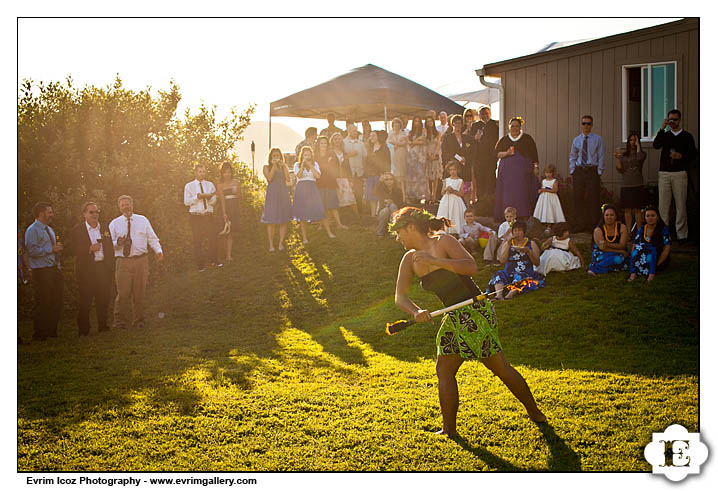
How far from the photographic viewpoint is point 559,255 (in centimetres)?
935

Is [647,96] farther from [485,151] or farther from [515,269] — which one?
[515,269]

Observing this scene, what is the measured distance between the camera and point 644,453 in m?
4.52

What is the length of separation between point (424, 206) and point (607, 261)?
3556 mm

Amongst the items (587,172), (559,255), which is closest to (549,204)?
(587,172)

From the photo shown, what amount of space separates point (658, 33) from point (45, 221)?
857 centimetres

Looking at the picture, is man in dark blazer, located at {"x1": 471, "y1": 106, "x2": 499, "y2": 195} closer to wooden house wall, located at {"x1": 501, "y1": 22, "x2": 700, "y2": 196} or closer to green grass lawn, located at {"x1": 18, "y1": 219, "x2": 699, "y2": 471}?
wooden house wall, located at {"x1": 501, "y1": 22, "x2": 700, "y2": 196}

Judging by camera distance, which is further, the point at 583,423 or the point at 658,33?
the point at 658,33

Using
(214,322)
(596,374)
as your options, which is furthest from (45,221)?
(596,374)

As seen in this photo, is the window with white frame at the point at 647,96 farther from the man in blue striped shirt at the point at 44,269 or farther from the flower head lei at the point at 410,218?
the man in blue striped shirt at the point at 44,269

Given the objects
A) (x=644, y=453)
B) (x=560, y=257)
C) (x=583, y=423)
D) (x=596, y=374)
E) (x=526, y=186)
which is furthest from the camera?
(x=526, y=186)

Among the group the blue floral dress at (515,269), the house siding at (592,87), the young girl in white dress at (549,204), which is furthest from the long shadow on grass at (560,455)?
the house siding at (592,87)

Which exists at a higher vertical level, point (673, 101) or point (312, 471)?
point (673, 101)
